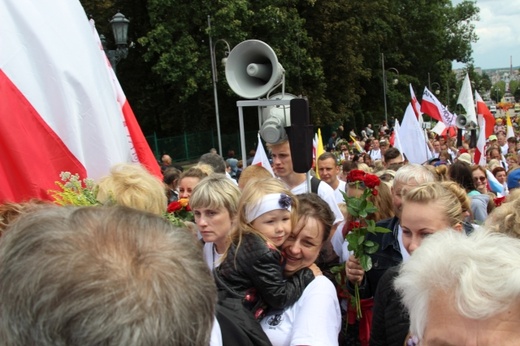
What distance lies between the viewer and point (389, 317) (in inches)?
106

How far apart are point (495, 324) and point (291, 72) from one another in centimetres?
2670

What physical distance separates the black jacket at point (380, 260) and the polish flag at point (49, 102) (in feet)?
5.29

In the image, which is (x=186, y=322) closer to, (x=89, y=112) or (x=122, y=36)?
(x=89, y=112)

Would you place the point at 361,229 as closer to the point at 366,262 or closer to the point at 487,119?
the point at 366,262

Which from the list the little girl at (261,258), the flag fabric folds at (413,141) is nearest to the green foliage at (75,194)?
the little girl at (261,258)

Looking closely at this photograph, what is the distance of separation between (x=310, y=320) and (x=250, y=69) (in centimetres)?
423

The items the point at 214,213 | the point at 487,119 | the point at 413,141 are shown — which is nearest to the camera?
the point at 214,213

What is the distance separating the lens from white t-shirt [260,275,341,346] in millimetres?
2547

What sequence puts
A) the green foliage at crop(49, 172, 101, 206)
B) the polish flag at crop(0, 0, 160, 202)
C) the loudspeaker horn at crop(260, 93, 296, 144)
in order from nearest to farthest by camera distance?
the green foliage at crop(49, 172, 101, 206) → the polish flag at crop(0, 0, 160, 202) → the loudspeaker horn at crop(260, 93, 296, 144)

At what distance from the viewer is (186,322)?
1.05 m

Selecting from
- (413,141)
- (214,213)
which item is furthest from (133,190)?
(413,141)

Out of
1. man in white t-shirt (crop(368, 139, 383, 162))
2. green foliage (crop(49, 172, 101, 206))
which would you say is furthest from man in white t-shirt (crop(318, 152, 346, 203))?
man in white t-shirt (crop(368, 139, 383, 162))

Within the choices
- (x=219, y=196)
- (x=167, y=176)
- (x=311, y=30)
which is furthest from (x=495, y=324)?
(x=311, y=30)

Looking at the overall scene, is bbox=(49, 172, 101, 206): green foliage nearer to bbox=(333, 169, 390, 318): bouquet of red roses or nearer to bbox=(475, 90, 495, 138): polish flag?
bbox=(333, 169, 390, 318): bouquet of red roses
